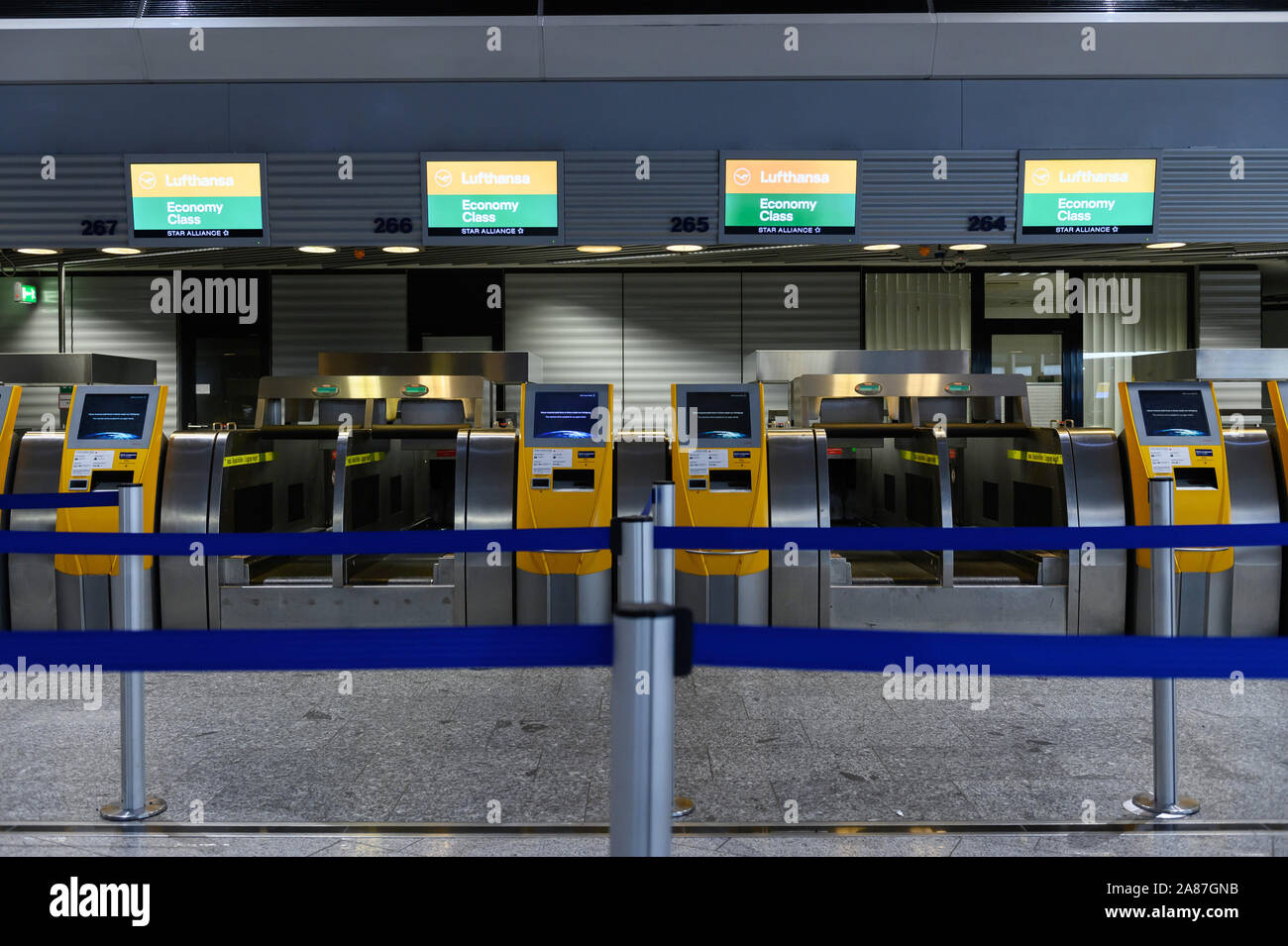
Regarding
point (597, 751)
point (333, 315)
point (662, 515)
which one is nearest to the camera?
point (662, 515)

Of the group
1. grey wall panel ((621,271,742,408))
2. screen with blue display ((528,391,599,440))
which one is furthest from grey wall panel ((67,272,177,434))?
screen with blue display ((528,391,599,440))

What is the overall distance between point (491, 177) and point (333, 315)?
4885 mm

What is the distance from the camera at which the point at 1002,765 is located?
3.62 m

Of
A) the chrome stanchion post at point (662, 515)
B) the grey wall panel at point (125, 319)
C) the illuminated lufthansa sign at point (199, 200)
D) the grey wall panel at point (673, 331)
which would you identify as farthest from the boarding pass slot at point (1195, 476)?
the grey wall panel at point (125, 319)

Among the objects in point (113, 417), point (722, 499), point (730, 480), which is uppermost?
point (113, 417)

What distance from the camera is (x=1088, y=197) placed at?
6.87 m

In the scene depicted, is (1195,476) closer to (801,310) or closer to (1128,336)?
(801,310)

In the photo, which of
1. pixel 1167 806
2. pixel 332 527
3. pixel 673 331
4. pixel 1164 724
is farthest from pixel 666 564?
pixel 673 331

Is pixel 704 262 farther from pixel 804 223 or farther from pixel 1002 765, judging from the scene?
pixel 1002 765

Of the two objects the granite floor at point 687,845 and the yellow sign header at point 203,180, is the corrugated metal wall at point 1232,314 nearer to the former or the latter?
the granite floor at point 687,845

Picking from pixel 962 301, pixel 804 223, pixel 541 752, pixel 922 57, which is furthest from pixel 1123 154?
pixel 541 752

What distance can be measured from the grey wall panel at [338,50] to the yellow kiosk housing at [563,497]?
9.02ft

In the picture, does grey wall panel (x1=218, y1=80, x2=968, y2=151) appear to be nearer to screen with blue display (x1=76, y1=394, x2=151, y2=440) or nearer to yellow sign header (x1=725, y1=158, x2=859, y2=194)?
yellow sign header (x1=725, y1=158, x2=859, y2=194)

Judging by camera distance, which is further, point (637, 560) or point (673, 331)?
point (673, 331)
